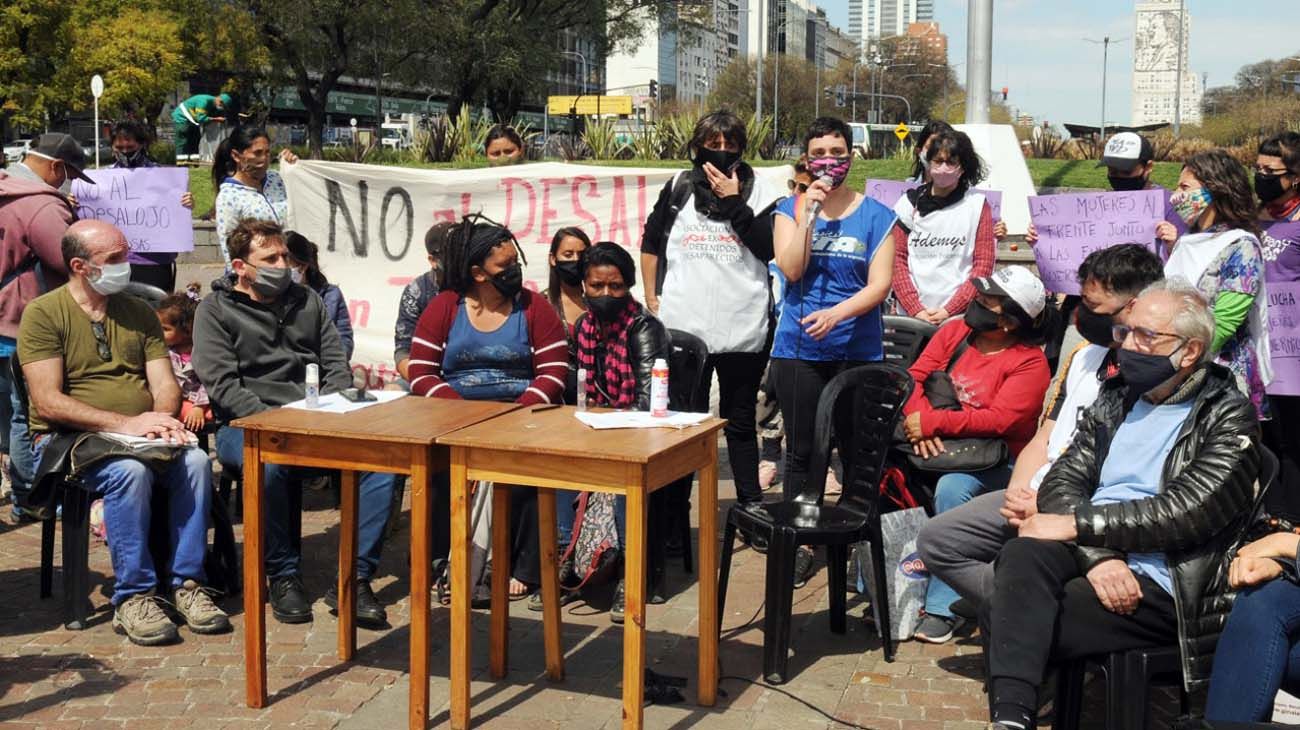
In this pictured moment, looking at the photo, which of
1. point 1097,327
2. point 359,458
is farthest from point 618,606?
point 1097,327

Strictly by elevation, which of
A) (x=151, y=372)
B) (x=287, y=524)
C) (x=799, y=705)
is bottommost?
(x=799, y=705)

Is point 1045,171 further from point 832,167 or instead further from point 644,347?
point 644,347

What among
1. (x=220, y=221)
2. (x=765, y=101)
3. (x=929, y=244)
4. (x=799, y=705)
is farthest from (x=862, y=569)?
(x=765, y=101)

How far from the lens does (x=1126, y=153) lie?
707 centimetres

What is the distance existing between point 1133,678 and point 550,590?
2077mm

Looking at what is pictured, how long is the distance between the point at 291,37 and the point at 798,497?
35.9 metres

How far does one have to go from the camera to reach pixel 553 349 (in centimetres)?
604

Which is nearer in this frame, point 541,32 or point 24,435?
point 24,435

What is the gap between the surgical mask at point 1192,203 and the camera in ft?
19.6

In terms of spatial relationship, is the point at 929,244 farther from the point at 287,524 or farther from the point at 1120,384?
the point at 287,524

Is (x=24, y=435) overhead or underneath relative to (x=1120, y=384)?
underneath

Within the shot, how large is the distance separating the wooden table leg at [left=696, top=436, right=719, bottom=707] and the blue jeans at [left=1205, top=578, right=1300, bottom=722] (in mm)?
1622

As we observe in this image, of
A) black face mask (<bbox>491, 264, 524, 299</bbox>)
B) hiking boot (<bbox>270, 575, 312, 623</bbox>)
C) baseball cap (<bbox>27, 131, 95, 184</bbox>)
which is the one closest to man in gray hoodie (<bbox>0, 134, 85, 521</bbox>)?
baseball cap (<bbox>27, 131, 95, 184</bbox>)

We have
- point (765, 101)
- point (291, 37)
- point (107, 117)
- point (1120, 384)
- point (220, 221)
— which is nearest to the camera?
point (1120, 384)
